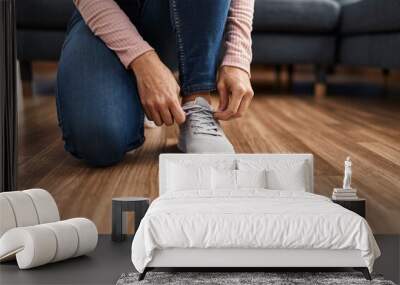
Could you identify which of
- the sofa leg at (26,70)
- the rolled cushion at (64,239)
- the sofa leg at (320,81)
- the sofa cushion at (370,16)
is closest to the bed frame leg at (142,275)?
the rolled cushion at (64,239)

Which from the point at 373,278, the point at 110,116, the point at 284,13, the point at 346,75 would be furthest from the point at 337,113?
the point at 346,75

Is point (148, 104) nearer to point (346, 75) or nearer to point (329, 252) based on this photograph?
point (329, 252)

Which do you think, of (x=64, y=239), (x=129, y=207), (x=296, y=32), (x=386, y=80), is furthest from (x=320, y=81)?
(x=64, y=239)

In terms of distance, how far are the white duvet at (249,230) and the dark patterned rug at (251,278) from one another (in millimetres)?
24

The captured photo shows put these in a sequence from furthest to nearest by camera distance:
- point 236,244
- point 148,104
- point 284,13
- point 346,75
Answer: point 346,75, point 284,13, point 148,104, point 236,244

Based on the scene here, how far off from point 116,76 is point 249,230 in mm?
510

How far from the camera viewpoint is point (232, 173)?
3.87 ft

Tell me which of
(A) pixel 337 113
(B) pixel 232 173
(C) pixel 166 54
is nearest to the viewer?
(B) pixel 232 173

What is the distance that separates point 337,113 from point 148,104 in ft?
3.26

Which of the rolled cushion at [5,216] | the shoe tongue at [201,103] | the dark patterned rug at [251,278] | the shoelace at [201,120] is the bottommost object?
the dark patterned rug at [251,278]

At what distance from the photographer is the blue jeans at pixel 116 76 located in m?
1.34

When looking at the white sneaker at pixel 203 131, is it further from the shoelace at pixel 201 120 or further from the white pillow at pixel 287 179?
the white pillow at pixel 287 179

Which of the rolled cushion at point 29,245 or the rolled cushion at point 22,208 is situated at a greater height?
the rolled cushion at point 22,208

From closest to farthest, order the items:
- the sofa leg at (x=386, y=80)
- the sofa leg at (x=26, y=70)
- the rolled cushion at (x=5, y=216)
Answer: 1. the rolled cushion at (x=5, y=216)
2. the sofa leg at (x=26, y=70)
3. the sofa leg at (x=386, y=80)
